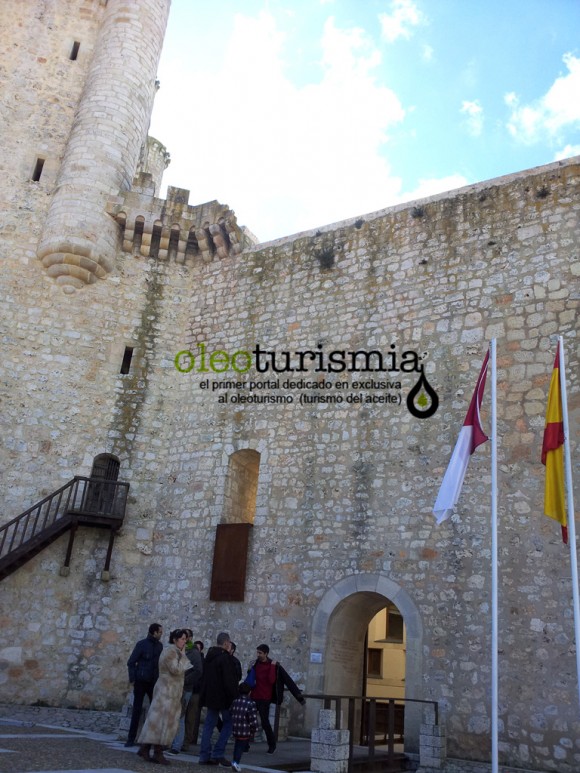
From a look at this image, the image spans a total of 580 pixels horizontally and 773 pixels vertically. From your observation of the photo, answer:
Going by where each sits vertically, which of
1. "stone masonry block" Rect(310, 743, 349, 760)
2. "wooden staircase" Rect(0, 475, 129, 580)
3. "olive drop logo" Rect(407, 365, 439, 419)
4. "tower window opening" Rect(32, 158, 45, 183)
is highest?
"tower window opening" Rect(32, 158, 45, 183)

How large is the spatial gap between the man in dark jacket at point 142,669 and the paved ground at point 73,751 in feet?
1.05

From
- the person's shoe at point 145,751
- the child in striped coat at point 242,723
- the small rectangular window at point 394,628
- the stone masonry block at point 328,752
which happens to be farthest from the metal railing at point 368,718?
the small rectangular window at point 394,628

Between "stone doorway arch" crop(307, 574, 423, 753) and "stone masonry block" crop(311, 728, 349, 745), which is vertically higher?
"stone doorway arch" crop(307, 574, 423, 753)

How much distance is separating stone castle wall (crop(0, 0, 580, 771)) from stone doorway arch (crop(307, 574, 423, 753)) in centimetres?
5

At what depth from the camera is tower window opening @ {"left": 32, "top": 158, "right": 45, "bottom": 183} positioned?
1400 cm

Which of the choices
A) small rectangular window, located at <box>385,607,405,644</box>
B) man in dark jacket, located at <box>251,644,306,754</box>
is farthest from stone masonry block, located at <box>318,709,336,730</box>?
small rectangular window, located at <box>385,607,405,644</box>

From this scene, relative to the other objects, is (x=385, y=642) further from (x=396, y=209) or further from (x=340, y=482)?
(x=396, y=209)

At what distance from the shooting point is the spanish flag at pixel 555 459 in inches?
284

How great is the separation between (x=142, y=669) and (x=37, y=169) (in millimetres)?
10590

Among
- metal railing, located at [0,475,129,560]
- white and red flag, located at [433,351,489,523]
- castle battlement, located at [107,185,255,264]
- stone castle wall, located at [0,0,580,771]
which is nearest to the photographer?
white and red flag, located at [433,351,489,523]

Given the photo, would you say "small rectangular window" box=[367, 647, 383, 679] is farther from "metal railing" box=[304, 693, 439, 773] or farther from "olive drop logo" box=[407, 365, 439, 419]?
"olive drop logo" box=[407, 365, 439, 419]

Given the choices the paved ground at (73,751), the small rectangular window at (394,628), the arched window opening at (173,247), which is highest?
the arched window opening at (173,247)

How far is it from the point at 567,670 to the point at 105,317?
9.66 meters

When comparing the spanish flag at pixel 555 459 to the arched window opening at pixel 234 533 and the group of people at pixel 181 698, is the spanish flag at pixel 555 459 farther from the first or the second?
the arched window opening at pixel 234 533
